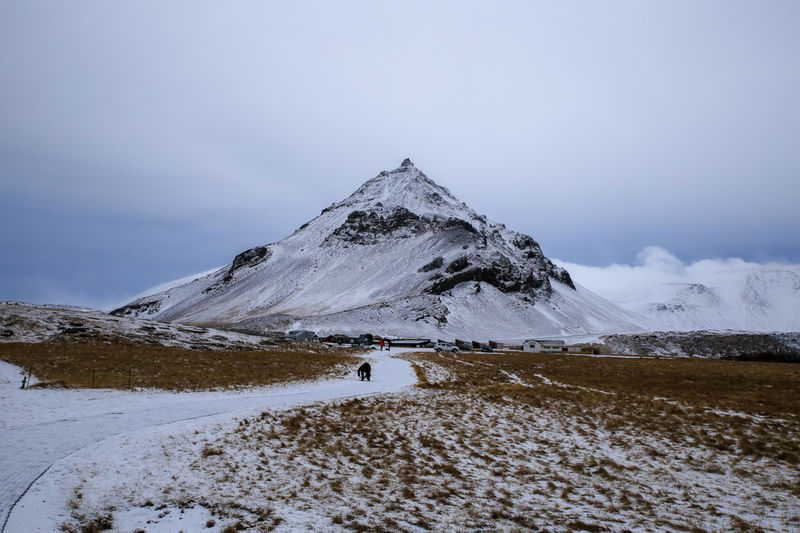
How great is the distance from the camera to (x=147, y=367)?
29188 millimetres

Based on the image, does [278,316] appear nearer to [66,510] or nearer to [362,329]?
[362,329]

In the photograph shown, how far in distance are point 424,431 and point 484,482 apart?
469 cm

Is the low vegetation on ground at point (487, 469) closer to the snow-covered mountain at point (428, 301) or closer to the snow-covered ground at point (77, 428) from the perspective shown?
the snow-covered ground at point (77, 428)

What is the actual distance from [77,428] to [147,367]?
17.2 meters

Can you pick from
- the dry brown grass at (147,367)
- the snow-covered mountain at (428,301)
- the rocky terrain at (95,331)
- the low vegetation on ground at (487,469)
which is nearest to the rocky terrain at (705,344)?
the snow-covered mountain at (428,301)

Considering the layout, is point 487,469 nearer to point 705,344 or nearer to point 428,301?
point 705,344

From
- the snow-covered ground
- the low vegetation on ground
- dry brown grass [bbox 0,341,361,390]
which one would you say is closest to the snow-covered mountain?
dry brown grass [bbox 0,341,361,390]

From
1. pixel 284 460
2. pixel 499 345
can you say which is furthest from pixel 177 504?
pixel 499 345

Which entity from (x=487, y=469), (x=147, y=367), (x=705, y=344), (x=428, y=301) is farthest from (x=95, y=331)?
(x=705, y=344)

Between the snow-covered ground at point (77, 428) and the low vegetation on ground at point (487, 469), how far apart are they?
0.68 meters

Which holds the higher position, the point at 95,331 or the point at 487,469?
the point at 95,331

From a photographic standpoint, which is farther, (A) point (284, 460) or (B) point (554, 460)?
(B) point (554, 460)

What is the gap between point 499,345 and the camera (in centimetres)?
9850

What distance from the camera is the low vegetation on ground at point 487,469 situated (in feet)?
29.6
